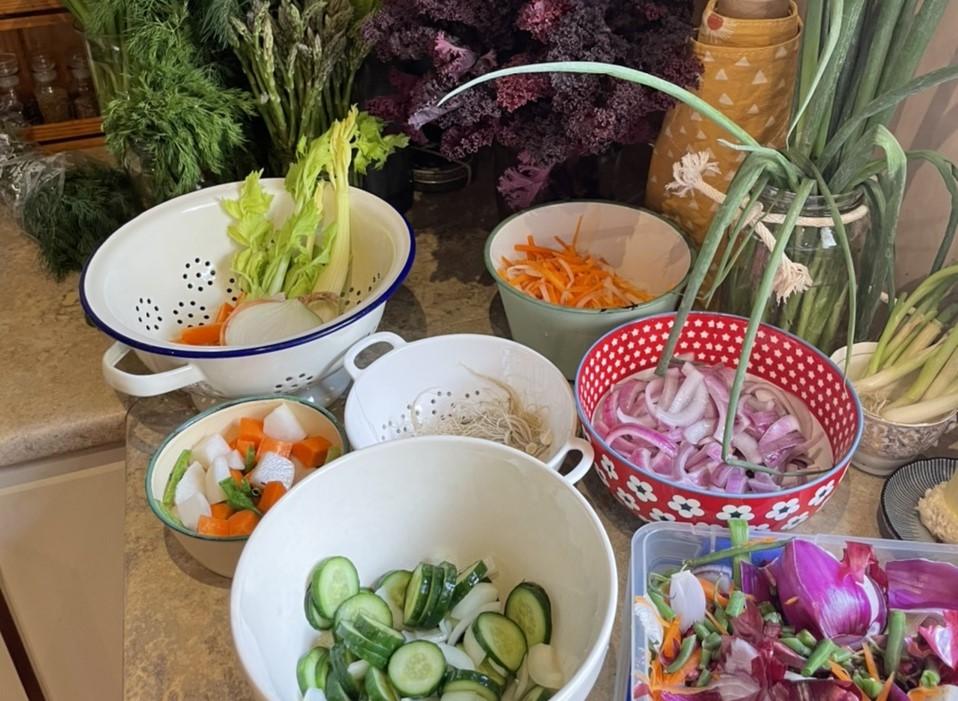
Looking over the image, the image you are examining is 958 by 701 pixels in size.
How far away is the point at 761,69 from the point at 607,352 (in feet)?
1.06

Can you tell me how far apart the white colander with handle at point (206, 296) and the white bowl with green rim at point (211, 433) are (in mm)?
30

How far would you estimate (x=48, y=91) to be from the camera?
4.35ft

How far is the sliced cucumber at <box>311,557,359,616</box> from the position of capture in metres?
0.66

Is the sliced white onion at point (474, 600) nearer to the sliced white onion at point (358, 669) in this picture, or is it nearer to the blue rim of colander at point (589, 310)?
the sliced white onion at point (358, 669)

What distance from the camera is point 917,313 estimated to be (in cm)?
82

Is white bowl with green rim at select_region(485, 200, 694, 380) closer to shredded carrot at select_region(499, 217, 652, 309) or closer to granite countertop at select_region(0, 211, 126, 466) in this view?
shredded carrot at select_region(499, 217, 652, 309)

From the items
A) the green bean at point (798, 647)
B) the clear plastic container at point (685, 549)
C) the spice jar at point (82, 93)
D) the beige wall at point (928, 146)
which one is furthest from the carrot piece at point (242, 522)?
the spice jar at point (82, 93)

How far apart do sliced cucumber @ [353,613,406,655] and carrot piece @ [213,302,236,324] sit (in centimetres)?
45

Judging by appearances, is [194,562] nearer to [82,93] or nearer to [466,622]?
[466,622]

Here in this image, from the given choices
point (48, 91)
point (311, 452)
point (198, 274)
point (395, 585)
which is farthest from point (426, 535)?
point (48, 91)

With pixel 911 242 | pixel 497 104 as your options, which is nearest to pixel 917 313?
pixel 911 242

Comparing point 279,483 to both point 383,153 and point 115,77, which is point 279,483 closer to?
point 383,153

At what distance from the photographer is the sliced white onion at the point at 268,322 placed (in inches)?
35.0

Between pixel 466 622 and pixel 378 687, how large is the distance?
93 mm
